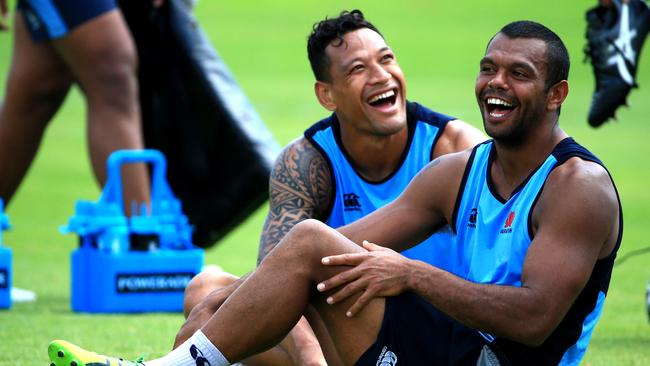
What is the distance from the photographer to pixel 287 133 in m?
17.0

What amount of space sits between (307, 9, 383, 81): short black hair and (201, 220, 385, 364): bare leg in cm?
177

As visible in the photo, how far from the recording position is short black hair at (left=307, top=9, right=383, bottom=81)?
20.6 ft

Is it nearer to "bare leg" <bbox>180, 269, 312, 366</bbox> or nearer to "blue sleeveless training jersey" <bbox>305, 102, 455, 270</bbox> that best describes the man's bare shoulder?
"bare leg" <bbox>180, 269, 312, 366</bbox>

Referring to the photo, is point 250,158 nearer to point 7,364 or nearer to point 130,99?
point 130,99

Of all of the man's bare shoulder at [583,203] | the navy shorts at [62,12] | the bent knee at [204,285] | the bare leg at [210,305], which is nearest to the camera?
the man's bare shoulder at [583,203]

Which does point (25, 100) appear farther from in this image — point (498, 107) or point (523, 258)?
point (523, 258)

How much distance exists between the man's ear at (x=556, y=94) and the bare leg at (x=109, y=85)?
3650mm

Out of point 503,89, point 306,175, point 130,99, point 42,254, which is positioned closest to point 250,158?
point 130,99

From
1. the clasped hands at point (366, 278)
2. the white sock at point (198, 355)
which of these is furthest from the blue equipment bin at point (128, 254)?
the clasped hands at point (366, 278)

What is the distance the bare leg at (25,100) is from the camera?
8367 millimetres

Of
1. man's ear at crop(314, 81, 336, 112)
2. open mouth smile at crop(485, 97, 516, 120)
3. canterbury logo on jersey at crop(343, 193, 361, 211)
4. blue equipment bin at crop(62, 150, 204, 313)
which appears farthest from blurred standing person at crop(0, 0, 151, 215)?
open mouth smile at crop(485, 97, 516, 120)

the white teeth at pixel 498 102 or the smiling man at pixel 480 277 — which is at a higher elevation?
the white teeth at pixel 498 102

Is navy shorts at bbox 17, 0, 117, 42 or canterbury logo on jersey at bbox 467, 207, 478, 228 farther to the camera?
navy shorts at bbox 17, 0, 117, 42

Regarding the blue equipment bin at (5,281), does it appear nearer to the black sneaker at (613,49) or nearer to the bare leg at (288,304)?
the bare leg at (288,304)
